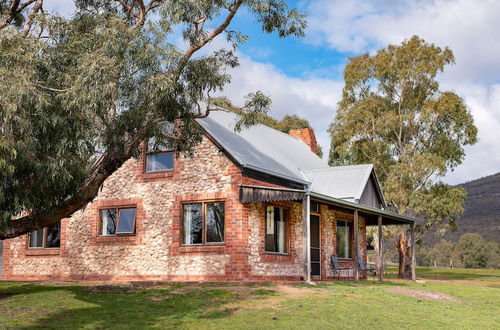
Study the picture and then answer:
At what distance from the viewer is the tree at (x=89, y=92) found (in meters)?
11.1

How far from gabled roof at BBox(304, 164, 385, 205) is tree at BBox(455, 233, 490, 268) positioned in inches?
2163

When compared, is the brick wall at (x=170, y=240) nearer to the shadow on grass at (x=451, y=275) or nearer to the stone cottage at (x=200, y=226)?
the stone cottage at (x=200, y=226)

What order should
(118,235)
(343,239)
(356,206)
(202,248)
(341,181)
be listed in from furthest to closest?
1. (341,181)
2. (343,239)
3. (356,206)
4. (118,235)
5. (202,248)

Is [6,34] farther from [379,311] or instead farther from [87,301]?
[379,311]

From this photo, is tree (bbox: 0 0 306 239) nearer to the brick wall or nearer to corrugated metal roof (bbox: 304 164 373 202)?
the brick wall

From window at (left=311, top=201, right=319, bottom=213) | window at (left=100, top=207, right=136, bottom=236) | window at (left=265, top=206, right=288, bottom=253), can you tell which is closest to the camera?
window at (left=265, top=206, right=288, bottom=253)

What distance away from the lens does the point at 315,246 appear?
22203 millimetres

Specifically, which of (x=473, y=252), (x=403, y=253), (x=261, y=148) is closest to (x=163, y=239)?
(x=261, y=148)

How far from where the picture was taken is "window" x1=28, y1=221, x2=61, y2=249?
22.2 meters

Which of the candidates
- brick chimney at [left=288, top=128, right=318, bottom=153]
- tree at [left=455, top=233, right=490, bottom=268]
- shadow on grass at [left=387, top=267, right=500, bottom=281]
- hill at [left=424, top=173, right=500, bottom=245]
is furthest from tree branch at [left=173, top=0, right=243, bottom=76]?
hill at [left=424, top=173, right=500, bottom=245]

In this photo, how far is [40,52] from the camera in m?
12.4

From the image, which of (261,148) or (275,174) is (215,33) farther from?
(261,148)

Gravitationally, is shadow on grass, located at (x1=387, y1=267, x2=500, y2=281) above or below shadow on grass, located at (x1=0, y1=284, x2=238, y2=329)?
below

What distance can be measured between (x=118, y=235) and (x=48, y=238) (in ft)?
11.9
